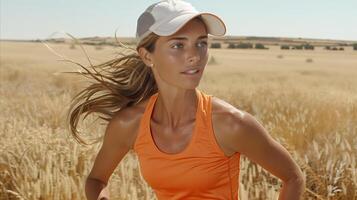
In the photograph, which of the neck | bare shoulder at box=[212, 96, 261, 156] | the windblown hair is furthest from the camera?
the windblown hair

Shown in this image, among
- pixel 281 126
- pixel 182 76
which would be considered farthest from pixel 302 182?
→ pixel 281 126

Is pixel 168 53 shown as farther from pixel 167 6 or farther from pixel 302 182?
pixel 302 182

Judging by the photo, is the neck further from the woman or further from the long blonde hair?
the long blonde hair

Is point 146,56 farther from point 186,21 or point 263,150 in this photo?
point 263,150

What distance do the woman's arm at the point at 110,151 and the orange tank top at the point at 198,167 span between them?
17 cm

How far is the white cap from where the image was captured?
7.09 ft

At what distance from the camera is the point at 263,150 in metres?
2.17

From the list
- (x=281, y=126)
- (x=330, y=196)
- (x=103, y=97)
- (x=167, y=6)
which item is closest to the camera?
(x=167, y=6)

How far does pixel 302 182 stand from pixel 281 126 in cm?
336

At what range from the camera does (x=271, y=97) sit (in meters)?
9.30

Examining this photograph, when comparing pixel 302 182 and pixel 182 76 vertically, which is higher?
pixel 182 76

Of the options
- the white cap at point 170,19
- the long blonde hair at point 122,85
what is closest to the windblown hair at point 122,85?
the long blonde hair at point 122,85

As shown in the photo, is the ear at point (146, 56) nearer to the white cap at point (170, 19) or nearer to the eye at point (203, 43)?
the white cap at point (170, 19)

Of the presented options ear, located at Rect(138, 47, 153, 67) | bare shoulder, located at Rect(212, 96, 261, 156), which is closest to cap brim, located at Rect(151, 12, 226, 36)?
Answer: ear, located at Rect(138, 47, 153, 67)
